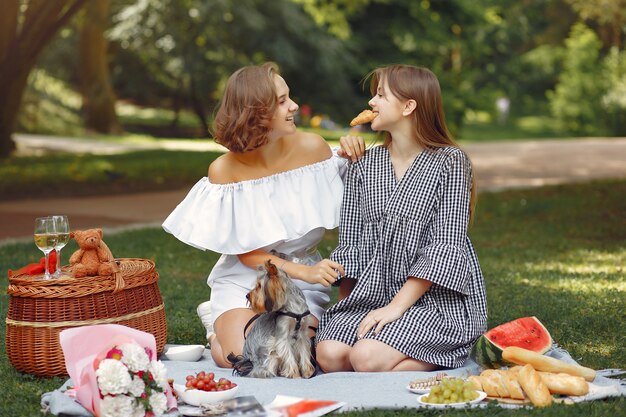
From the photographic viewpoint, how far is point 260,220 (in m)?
5.45

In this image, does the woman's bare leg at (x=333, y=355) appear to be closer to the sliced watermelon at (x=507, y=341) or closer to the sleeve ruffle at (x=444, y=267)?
the sleeve ruffle at (x=444, y=267)

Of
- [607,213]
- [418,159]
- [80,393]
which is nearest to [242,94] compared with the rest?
[418,159]

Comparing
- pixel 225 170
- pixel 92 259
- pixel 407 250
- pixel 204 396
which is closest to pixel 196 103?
pixel 225 170

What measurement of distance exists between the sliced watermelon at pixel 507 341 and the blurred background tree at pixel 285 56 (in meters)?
16.8

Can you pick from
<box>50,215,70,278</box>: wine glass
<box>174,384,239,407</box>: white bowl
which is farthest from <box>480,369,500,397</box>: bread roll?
<box>50,215,70,278</box>: wine glass

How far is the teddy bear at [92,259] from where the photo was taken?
520 cm

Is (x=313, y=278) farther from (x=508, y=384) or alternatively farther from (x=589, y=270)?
(x=589, y=270)

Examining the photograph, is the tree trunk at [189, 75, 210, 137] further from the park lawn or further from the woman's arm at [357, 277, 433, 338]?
the woman's arm at [357, 277, 433, 338]

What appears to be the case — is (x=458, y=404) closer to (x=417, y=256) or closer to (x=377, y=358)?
(x=377, y=358)

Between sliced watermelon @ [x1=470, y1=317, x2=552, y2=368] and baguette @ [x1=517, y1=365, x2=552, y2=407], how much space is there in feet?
1.19

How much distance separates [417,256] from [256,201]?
1010 millimetres

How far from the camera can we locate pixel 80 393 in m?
4.43

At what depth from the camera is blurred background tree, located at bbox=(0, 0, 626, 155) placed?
25.6 meters

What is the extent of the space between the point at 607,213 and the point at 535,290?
186 inches
